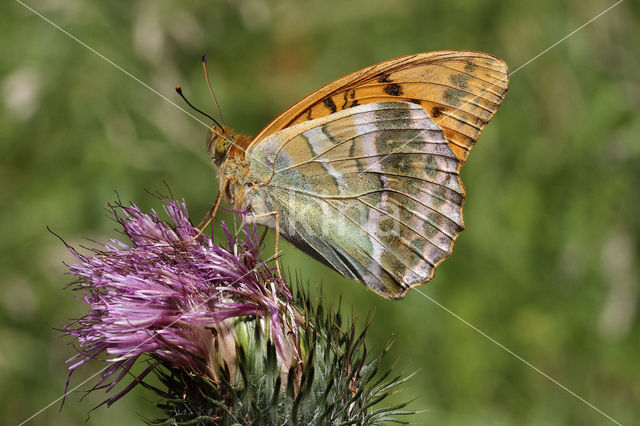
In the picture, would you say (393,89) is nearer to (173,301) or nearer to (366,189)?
(366,189)

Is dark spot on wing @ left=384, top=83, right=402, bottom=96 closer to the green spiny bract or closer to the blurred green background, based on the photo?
the green spiny bract

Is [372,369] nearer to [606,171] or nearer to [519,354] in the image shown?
[519,354]

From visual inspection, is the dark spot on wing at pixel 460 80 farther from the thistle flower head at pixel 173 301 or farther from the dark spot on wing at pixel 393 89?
the thistle flower head at pixel 173 301

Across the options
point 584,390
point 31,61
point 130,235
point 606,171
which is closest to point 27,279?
point 31,61

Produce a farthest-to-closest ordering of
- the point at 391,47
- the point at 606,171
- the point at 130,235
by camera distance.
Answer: the point at 391,47 < the point at 606,171 < the point at 130,235

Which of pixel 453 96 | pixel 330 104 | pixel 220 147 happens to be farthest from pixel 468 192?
pixel 220 147

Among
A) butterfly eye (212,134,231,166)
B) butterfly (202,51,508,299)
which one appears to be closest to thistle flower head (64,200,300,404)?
butterfly (202,51,508,299)
